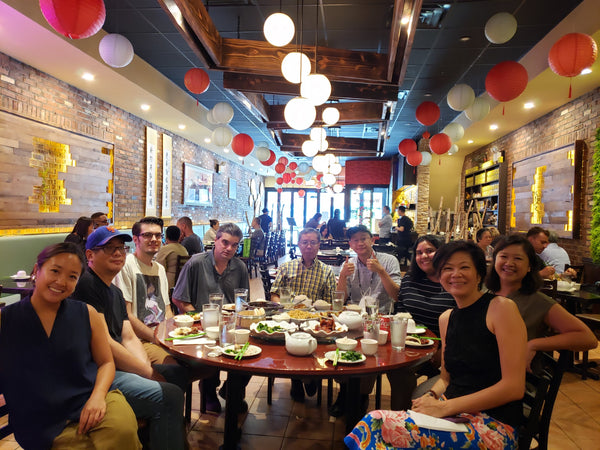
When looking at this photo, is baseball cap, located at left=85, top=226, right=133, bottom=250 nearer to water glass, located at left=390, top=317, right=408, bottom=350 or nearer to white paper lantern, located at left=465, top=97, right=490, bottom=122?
water glass, located at left=390, top=317, right=408, bottom=350

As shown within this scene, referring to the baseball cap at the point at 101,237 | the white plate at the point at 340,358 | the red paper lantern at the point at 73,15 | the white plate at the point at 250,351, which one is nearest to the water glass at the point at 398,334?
the white plate at the point at 340,358

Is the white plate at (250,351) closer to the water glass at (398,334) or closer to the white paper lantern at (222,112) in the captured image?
the water glass at (398,334)

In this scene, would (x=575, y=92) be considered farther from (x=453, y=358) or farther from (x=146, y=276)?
(x=146, y=276)

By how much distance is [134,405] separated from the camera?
1.80m

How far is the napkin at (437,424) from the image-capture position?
4.79 ft

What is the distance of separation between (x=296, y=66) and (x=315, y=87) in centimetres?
26

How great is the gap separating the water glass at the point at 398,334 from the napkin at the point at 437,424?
1.60 ft

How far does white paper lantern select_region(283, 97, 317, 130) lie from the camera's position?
3.36 metres

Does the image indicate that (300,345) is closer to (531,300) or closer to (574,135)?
(531,300)

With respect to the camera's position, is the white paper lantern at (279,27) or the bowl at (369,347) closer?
the bowl at (369,347)

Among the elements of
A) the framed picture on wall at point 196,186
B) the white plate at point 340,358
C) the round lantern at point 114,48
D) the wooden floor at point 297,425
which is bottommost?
the wooden floor at point 297,425

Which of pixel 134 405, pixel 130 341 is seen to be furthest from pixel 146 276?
pixel 134 405

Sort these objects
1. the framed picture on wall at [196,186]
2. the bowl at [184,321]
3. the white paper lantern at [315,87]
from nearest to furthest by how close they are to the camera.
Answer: the bowl at [184,321] → the white paper lantern at [315,87] → the framed picture on wall at [196,186]

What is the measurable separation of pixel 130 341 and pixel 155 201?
7026 mm
